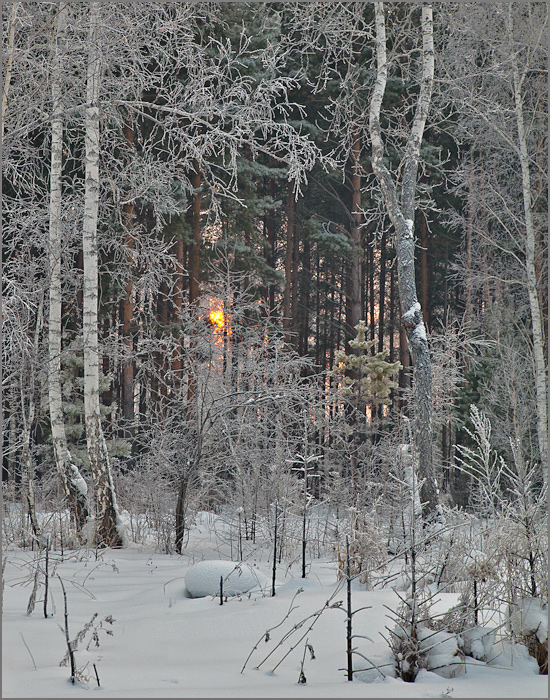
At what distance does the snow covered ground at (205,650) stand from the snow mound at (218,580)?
0.33 ft

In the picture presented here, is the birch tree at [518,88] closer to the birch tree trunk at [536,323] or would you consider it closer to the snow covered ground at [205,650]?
the birch tree trunk at [536,323]

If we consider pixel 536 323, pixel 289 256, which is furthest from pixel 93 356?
pixel 289 256

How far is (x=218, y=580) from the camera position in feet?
17.8

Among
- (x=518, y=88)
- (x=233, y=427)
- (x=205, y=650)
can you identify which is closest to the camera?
(x=205, y=650)

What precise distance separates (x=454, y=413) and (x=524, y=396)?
231cm

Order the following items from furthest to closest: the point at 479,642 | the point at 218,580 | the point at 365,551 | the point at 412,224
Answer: the point at 412,224 → the point at 365,551 → the point at 218,580 → the point at 479,642

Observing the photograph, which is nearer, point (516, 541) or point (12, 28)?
point (516, 541)

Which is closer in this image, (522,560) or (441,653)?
(441,653)

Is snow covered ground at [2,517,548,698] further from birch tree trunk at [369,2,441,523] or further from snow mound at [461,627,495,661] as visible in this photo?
birch tree trunk at [369,2,441,523]

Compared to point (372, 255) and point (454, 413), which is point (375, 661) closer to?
point (454, 413)

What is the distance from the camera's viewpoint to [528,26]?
11.8 metres

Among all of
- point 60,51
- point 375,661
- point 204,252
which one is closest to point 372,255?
point 204,252

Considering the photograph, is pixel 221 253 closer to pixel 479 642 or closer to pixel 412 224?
pixel 412 224

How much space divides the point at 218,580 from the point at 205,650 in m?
1.46
